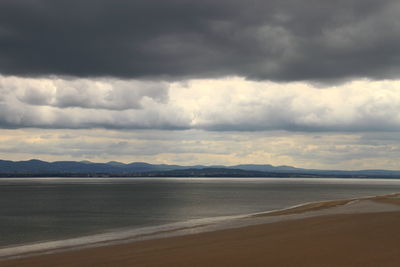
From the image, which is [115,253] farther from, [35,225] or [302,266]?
[35,225]

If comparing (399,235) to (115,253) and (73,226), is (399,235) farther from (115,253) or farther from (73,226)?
(73,226)

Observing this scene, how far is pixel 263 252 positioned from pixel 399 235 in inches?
314

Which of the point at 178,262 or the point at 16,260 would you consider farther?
the point at 16,260

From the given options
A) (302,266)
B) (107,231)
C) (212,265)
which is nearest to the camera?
(302,266)

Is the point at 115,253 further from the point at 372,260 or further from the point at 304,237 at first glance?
the point at 372,260

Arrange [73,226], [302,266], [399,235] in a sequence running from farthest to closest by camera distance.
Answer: [73,226]
[399,235]
[302,266]

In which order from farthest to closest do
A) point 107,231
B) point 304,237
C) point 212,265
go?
point 107,231, point 304,237, point 212,265

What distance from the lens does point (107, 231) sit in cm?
4525

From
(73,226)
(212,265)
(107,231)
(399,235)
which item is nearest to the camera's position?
(212,265)

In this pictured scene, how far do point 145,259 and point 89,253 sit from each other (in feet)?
21.2

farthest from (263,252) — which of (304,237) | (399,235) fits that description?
(399,235)

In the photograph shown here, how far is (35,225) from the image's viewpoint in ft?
173

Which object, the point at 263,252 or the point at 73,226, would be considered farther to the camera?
the point at 73,226

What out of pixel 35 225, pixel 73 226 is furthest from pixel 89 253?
pixel 35 225
